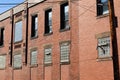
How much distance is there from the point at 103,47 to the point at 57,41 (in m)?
6.90

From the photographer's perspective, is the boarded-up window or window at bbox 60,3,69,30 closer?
window at bbox 60,3,69,30

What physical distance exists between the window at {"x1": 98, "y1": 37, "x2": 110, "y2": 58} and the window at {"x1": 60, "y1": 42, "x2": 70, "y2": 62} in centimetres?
464

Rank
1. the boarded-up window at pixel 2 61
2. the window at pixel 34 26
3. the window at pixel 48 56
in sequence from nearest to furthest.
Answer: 1. the window at pixel 48 56
2. the window at pixel 34 26
3. the boarded-up window at pixel 2 61

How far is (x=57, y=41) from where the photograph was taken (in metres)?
31.7

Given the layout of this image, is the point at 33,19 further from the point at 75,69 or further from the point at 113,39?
the point at 113,39

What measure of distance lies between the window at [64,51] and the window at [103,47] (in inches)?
183

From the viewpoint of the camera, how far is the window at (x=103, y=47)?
25.4 metres

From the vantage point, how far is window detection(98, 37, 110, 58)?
25.4 m

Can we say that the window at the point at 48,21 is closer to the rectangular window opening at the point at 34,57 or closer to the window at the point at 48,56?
the window at the point at 48,56

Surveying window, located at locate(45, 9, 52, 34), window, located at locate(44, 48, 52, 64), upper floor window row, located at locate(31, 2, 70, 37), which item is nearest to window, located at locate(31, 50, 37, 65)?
upper floor window row, located at locate(31, 2, 70, 37)

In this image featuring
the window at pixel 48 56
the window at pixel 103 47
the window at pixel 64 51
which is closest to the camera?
the window at pixel 103 47

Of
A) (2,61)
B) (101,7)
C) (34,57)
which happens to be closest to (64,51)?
(34,57)

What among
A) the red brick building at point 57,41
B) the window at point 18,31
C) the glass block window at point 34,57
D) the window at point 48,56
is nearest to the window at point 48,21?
the red brick building at point 57,41

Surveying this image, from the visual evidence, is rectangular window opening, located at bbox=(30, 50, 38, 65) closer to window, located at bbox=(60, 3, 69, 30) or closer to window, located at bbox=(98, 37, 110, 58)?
window, located at bbox=(60, 3, 69, 30)
